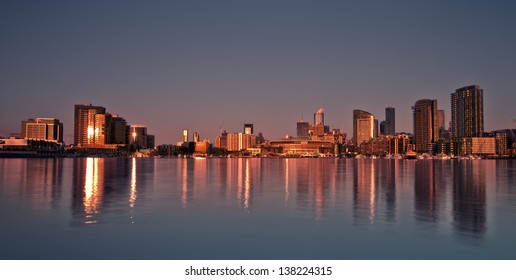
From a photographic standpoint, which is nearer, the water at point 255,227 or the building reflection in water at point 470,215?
the water at point 255,227

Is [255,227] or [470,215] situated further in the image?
[470,215]

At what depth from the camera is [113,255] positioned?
17.8m

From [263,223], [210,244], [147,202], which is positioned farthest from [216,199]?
[210,244]

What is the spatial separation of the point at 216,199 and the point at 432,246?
20.3m

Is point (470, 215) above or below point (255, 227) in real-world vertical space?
above

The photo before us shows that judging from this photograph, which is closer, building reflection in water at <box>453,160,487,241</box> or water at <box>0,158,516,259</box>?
water at <box>0,158,516,259</box>
